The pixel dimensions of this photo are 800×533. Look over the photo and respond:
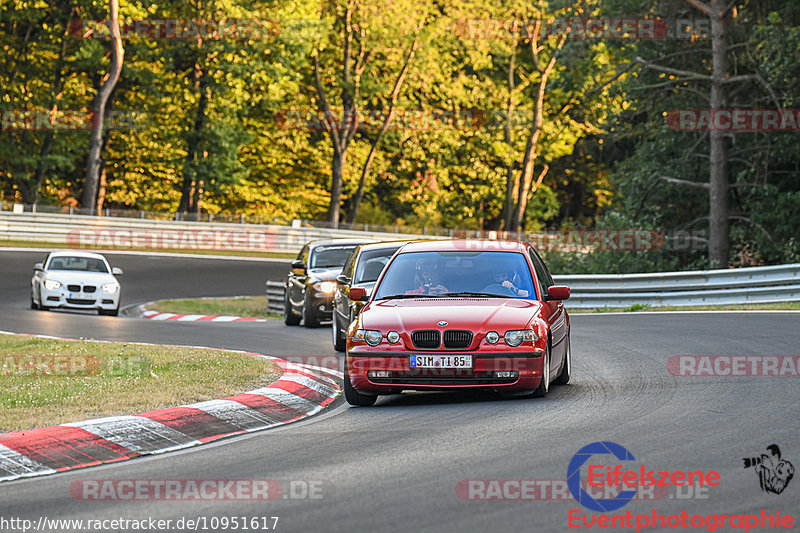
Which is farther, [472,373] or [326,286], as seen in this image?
[326,286]

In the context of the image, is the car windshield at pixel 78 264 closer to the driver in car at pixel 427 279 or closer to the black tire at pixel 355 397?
the driver in car at pixel 427 279

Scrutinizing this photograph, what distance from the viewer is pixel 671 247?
32.4 meters

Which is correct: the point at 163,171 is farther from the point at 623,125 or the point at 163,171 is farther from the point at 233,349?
the point at 233,349

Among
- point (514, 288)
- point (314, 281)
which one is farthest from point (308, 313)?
point (514, 288)

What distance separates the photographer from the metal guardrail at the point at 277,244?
2416 centimetres

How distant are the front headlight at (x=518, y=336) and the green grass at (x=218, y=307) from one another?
62.9ft

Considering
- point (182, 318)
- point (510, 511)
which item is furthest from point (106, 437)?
point (182, 318)

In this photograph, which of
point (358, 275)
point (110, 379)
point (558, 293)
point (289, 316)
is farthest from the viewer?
point (289, 316)

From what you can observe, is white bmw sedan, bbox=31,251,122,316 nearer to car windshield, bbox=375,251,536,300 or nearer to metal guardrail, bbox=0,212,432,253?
car windshield, bbox=375,251,536,300

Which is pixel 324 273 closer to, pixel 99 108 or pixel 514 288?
pixel 514 288

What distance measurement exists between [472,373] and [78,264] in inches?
808

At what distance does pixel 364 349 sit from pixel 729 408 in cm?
316

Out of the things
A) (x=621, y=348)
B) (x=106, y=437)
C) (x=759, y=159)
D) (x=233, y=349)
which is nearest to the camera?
(x=106, y=437)

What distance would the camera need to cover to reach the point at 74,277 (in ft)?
92.4
